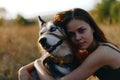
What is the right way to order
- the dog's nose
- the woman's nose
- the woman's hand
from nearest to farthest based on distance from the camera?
the dog's nose, the woman's nose, the woman's hand

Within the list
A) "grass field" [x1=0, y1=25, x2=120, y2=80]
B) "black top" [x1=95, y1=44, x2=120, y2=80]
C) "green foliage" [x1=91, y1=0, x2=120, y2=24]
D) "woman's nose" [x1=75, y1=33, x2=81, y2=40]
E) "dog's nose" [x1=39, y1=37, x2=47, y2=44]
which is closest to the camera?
"dog's nose" [x1=39, y1=37, x2=47, y2=44]

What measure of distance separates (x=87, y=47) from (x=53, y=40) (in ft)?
1.57

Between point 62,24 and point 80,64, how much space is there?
1.78 feet

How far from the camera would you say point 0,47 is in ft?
40.8

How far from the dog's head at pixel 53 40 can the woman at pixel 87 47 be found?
0.09 m

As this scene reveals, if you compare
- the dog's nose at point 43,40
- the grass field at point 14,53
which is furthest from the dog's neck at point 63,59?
the grass field at point 14,53

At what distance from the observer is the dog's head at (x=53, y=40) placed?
16.9ft

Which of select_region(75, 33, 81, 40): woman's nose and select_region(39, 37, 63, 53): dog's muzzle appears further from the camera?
select_region(75, 33, 81, 40): woman's nose

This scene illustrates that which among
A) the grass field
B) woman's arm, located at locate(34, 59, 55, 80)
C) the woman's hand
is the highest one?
woman's arm, located at locate(34, 59, 55, 80)

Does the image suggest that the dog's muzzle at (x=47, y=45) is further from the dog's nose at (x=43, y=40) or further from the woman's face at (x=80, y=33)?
the woman's face at (x=80, y=33)

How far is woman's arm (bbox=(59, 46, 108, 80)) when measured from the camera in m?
5.32

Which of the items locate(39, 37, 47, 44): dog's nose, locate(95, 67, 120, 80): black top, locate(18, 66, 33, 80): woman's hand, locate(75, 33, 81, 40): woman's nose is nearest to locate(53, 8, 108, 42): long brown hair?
locate(75, 33, 81, 40): woman's nose

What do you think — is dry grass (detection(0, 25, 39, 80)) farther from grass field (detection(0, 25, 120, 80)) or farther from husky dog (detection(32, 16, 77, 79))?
husky dog (detection(32, 16, 77, 79))

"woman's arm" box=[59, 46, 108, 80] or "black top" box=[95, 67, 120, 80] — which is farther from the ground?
"woman's arm" box=[59, 46, 108, 80]
